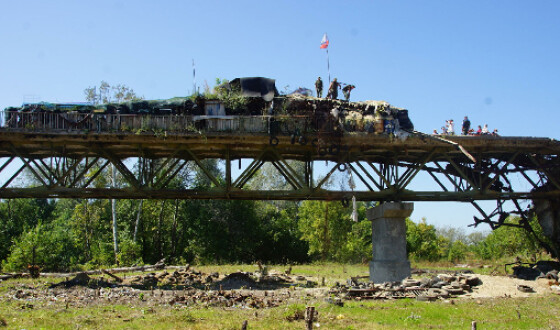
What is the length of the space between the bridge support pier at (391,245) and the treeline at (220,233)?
25.0 meters

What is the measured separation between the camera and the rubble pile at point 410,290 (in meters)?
18.3

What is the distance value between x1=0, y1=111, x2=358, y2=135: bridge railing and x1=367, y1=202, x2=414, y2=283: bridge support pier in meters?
4.36

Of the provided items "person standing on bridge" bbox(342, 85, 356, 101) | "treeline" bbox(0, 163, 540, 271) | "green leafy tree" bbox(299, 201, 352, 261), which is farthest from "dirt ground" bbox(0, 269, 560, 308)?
"treeline" bbox(0, 163, 540, 271)

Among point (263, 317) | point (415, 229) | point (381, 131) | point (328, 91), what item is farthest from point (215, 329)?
point (415, 229)

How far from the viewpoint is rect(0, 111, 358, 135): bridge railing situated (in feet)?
73.1

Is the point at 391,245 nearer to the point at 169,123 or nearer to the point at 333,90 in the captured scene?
the point at 333,90

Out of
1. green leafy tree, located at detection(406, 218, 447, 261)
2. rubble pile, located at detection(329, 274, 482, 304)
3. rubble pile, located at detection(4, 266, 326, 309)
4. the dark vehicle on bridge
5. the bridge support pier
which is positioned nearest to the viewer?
rubble pile, located at detection(4, 266, 326, 309)

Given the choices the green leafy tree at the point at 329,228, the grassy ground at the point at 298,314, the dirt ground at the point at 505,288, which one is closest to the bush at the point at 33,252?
the grassy ground at the point at 298,314

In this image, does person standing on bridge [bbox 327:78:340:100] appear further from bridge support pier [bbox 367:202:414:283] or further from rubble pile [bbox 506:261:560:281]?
rubble pile [bbox 506:261:560:281]

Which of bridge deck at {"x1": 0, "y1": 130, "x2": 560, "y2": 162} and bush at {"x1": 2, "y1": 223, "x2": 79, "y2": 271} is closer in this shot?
bridge deck at {"x1": 0, "y1": 130, "x2": 560, "y2": 162}

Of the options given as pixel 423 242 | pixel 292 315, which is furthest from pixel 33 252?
pixel 423 242

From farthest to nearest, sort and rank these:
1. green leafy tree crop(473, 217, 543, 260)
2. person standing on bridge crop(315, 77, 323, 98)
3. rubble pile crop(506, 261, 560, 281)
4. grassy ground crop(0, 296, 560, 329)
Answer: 1. green leafy tree crop(473, 217, 543, 260)
2. person standing on bridge crop(315, 77, 323, 98)
3. rubble pile crop(506, 261, 560, 281)
4. grassy ground crop(0, 296, 560, 329)

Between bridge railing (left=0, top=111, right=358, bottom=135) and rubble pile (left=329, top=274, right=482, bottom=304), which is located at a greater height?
bridge railing (left=0, top=111, right=358, bottom=135)

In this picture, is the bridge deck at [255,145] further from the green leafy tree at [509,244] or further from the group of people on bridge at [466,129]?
the green leafy tree at [509,244]
